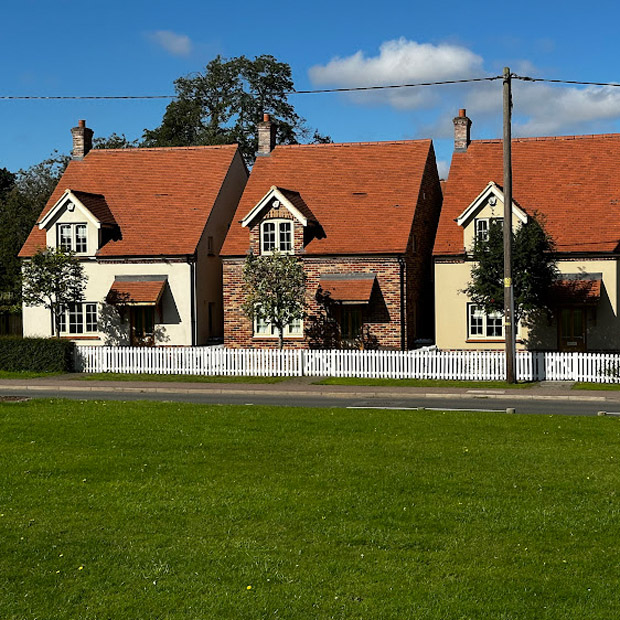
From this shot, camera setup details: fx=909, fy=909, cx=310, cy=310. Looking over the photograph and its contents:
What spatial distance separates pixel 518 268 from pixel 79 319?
19465mm

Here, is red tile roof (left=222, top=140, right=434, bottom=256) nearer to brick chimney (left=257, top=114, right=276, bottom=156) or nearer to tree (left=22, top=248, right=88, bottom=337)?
brick chimney (left=257, top=114, right=276, bottom=156)

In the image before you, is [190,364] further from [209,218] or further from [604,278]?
[604,278]

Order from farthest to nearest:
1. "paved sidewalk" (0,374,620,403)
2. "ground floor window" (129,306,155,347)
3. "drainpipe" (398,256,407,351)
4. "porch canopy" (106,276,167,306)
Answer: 1. "ground floor window" (129,306,155,347)
2. "porch canopy" (106,276,167,306)
3. "drainpipe" (398,256,407,351)
4. "paved sidewalk" (0,374,620,403)

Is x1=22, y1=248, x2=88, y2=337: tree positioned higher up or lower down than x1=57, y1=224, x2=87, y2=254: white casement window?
lower down

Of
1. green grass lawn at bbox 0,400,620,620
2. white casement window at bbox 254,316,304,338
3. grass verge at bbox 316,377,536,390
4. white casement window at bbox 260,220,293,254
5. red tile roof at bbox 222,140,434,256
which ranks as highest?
red tile roof at bbox 222,140,434,256

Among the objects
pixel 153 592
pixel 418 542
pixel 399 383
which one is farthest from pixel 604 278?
pixel 153 592

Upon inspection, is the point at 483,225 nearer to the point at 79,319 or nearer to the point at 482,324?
the point at 482,324

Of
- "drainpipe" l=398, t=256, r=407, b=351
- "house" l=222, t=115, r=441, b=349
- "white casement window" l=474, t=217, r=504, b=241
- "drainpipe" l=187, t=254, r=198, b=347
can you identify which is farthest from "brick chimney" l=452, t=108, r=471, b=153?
"drainpipe" l=187, t=254, r=198, b=347

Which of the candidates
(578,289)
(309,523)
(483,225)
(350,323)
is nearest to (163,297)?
(350,323)

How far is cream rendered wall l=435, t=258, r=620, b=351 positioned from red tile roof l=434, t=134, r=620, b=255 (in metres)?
0.69

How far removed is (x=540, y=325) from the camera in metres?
36.4

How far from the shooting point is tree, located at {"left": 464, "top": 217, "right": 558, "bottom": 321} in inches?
1314

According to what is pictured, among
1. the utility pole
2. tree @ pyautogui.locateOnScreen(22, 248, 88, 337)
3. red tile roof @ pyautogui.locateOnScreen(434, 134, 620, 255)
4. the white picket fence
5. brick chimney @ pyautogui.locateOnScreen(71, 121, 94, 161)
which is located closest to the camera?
the utility pole

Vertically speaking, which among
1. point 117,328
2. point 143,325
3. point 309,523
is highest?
point 143,325
